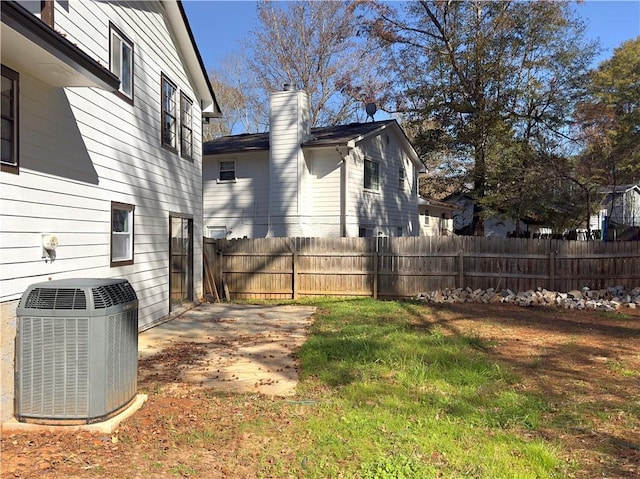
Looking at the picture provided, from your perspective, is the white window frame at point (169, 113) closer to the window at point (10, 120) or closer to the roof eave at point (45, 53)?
the roof eave at point (45, 53)

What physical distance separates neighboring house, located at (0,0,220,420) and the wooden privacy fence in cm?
188

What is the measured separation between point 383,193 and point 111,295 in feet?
48.5

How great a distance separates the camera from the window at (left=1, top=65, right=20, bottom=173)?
4.40 meters

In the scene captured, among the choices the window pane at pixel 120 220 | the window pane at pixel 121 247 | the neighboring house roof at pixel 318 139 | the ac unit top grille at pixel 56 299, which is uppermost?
the neighboring house roof at pixel 318 139

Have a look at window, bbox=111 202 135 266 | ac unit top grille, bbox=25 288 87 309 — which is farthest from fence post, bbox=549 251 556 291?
ac unit top grille, bbox=25 288 87 309

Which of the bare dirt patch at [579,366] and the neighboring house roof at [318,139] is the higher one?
the neighboring house roof at [318,139]

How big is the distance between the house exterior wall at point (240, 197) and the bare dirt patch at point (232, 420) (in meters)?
9.24

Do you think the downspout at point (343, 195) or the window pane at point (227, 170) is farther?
the window pane at point (227, 170)

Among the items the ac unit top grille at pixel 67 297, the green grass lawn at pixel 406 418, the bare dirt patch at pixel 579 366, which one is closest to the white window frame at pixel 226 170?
the bare dirt patch at pixel 579 366

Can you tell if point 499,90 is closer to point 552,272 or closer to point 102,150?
point 552,272

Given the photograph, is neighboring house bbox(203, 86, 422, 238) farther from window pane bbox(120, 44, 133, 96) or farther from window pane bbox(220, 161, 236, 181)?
window pane bbox(120, 44, 133, 96)

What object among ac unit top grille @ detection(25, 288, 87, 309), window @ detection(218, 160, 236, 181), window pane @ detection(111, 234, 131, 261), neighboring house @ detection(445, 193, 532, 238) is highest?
window @ detection(218, 160, 236, 181)

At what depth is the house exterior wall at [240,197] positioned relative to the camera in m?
16.6

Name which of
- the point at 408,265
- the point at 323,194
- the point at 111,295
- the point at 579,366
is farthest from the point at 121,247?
the point at 323,194
